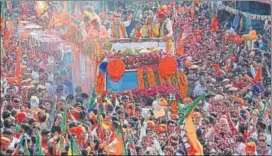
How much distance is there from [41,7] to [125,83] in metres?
0.88

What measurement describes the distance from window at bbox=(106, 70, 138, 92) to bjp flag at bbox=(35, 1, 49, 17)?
72cm

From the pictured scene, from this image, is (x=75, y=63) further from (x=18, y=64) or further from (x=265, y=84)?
(x=265, y=84)

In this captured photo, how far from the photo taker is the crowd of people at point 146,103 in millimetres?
5477

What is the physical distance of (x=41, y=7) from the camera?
5.52 meters

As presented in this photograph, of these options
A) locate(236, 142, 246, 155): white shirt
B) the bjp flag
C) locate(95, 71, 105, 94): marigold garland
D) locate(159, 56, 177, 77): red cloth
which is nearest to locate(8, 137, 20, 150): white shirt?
locate(95, 71, 105, 94): marigold garland

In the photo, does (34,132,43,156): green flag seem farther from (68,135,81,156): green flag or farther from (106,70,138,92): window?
(106,70,138,92): window

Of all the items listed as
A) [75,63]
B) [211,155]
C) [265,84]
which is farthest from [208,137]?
[75,63]

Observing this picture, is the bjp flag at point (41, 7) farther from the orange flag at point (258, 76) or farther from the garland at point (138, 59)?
the orange flag at point (258, 76)

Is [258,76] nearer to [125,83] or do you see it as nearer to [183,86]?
[183,86]

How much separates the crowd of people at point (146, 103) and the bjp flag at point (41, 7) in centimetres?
28

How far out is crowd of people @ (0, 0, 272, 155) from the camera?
18.0 ft

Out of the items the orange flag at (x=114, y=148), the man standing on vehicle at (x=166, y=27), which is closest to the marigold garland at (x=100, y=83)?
the orange flag at (x=114, y=148)

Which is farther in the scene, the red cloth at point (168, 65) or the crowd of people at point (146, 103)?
the red cloth at point (168, 65)

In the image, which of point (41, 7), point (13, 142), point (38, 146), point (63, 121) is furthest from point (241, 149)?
point (41, 7)
